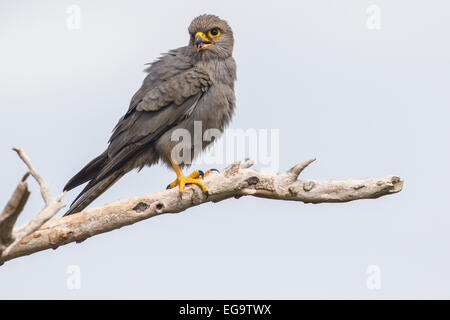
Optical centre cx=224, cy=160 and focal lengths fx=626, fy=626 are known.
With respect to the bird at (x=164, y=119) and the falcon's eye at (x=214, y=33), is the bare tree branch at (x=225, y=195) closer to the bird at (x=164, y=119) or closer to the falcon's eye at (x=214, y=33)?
the bird at (x=164, y=119)

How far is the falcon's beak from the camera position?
697 cm

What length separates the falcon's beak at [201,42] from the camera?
6969mm

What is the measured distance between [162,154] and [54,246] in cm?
166

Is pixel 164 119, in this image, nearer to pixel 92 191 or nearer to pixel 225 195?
pixel 92 191

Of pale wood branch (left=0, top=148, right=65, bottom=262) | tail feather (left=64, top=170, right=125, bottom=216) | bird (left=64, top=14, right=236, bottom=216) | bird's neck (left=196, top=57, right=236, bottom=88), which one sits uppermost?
bird's neck (left=196, top=57, right=236, bottom=88)

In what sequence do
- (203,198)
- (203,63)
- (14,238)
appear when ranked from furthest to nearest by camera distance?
(203,63) < (203,198) < (14,238)

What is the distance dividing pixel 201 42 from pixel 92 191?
6.85 ft

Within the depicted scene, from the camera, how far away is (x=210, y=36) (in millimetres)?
7102

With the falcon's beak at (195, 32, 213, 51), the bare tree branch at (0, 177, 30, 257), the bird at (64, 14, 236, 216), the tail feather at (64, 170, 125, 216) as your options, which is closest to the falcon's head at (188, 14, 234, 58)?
the falcon's beak at (195, 32, 213, 51)

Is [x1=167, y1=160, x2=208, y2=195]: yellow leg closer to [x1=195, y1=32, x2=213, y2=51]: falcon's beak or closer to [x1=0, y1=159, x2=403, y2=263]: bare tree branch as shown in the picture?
[x1=0, y1=159, x2=403, y2=263]: bare tree branch

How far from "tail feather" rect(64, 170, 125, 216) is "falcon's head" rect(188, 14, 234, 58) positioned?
171 cm

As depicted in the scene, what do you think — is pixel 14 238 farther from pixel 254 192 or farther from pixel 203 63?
pixel 203 63

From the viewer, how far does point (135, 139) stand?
6512mm

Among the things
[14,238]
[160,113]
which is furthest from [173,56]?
[14,238]
